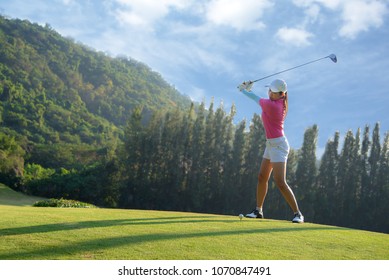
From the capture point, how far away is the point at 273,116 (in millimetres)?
7379

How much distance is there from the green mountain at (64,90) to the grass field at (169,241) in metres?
52.3

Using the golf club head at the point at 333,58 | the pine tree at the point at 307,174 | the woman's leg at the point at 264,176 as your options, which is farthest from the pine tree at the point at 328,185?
the woman's leg at the point at 264,176

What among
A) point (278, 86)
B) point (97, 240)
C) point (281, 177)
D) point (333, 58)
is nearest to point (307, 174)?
point (333, 58)

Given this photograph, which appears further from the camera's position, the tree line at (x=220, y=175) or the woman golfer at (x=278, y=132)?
the tree line at (x=220, y=175)

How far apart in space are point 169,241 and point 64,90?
11357 cm

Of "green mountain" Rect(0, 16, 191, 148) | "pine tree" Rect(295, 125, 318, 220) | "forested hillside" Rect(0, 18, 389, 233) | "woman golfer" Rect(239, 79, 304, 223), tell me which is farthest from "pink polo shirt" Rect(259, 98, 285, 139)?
"green mountain" Rect(0, 16, 191, 148)

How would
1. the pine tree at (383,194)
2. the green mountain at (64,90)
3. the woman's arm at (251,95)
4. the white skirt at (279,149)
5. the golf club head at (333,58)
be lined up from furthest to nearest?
the green mountain at (64,90)
the pine tree at (383,194)
the golf club head at (333,58)
the woman's arm at (251,95)
the white skirt at (279,149)

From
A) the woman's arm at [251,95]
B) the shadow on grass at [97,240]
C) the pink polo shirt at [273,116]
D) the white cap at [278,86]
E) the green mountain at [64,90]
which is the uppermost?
the green mountain at [64,90]

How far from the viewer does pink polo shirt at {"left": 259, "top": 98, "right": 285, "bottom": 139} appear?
24.1ft

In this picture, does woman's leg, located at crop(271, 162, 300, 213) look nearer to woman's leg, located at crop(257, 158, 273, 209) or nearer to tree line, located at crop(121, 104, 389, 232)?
woman's leg, located at crop(257, 158, 273, 209)

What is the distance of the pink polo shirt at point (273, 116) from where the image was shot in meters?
7.35

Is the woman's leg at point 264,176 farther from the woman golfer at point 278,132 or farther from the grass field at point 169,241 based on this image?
the grass field at point 169,241

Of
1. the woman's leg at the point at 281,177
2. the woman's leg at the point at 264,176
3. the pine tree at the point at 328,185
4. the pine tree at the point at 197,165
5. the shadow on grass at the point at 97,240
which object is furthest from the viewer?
the pine tree at the point at 328,185
